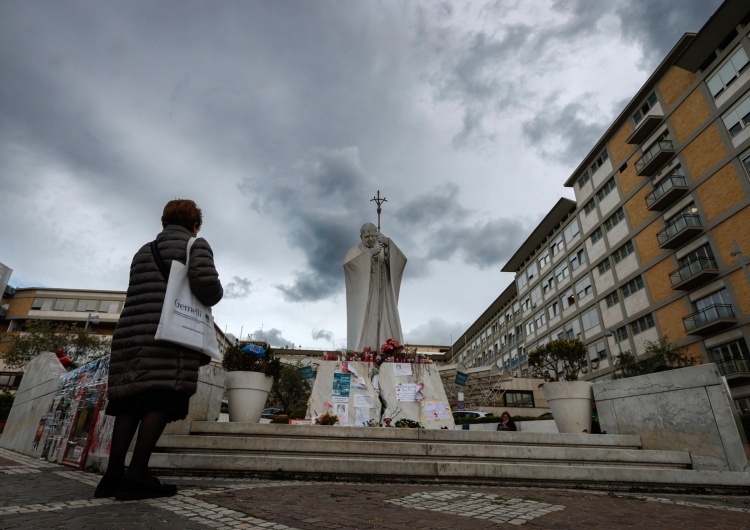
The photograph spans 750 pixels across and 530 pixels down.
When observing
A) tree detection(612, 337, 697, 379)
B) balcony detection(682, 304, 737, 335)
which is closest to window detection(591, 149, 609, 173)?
balcony detection(682, 304, 737, 335)

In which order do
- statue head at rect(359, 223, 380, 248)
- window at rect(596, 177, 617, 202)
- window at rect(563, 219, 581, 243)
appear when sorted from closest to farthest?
statue head at rect(359, 223, 380, 248), window at rect(596, 177, 617, 202), window at rect(563, 219, 581, 243)

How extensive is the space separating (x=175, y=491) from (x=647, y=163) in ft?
124

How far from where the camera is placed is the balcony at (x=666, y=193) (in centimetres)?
2947

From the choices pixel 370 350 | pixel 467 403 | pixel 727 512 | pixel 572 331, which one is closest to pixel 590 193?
pixel 572 331

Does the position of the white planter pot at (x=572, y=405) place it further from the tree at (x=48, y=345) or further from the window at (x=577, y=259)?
the tree at (x=48, y=345)

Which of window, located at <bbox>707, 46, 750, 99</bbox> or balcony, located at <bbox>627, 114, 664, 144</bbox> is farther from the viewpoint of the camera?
balcony, located at <bbox>627, 114, 664, 144</bbox>

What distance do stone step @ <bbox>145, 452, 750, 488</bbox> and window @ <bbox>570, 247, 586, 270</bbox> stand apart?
40787 millimetres

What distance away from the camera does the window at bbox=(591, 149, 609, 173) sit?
39.0 metres

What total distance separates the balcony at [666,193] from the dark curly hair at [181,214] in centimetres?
3438

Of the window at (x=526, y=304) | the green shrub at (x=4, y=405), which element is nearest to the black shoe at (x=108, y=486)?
the green shrub at (x=4, y=405)

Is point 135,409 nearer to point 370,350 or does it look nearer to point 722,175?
point 370,350

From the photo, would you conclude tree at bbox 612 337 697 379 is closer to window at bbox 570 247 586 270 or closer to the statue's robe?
window at bbox 570 247 586 270

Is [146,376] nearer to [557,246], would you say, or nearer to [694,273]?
[694,273]

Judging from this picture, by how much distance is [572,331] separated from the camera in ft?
139
